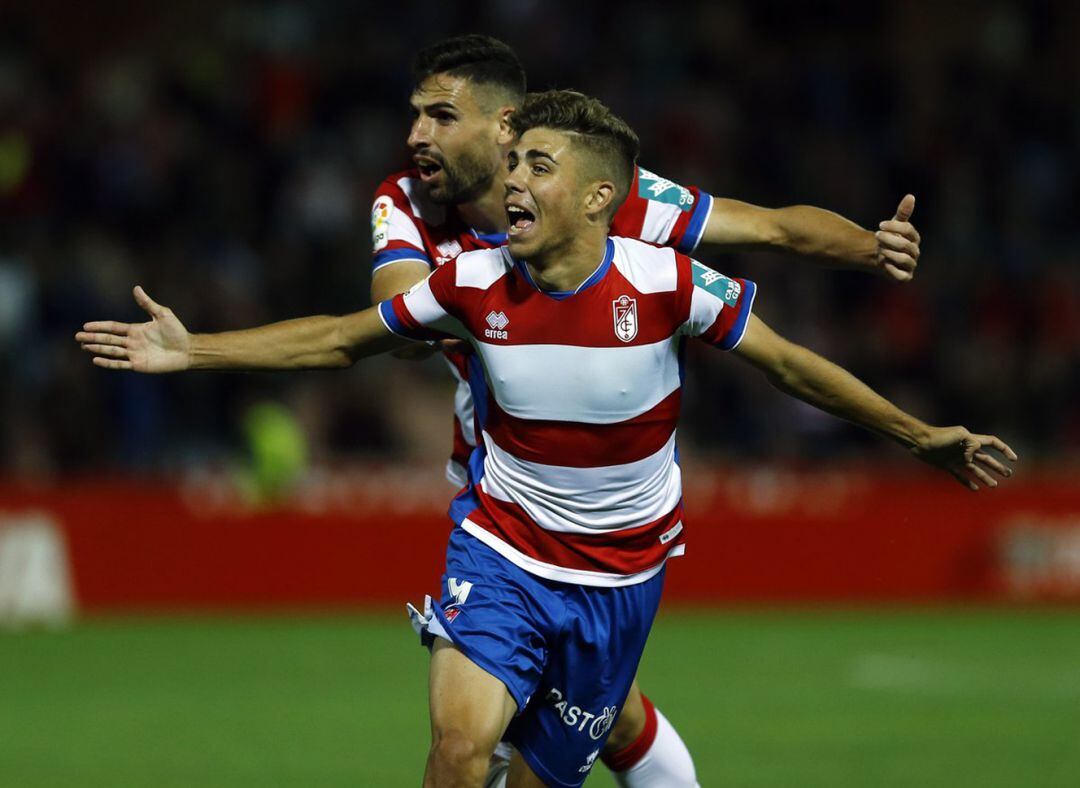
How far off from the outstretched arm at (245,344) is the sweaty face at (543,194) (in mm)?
563

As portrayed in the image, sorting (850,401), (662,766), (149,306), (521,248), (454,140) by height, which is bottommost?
(662,766)

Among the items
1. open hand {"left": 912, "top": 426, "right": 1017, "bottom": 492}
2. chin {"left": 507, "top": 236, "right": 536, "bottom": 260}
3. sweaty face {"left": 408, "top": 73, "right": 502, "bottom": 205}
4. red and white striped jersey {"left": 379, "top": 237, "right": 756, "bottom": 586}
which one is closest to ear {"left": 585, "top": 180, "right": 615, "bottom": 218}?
red and white striped jersey {"left": 379, "top": 237, "right": 756, "bottom": 586}

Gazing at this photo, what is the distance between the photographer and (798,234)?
6477 millimetres

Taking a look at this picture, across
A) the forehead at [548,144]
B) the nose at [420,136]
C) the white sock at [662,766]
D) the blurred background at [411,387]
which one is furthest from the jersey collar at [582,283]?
the blurred background at [411,387]

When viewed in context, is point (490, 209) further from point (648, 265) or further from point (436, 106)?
point (648, 265)

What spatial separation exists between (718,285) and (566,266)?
48 centimetres

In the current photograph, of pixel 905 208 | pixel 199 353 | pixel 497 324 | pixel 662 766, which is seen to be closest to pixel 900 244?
pixel 905 208

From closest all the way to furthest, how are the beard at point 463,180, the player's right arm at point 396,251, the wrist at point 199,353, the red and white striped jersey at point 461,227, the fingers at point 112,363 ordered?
1. the fingers at point 112,363
2. the wrist at point 199,353
3. the player's right arm at point 396,251
4. the red and white striped jersey at point 461,227
5. the beard at point 463,180

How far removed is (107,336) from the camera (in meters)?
5.71

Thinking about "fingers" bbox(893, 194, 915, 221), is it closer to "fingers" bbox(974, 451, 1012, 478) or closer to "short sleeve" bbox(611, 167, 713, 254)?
"short sleeve" bbox(611, 167, 713, 254)

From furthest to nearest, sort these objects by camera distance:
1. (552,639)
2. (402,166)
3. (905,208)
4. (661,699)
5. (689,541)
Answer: (402,166) < (689,541) < (661,699) < (905,208) < (552,639)

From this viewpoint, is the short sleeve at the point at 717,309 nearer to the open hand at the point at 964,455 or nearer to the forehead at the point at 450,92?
the open hand at the point at 964,455

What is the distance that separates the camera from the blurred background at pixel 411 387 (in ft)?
41.5

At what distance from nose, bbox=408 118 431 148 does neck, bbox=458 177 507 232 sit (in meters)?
0.26
